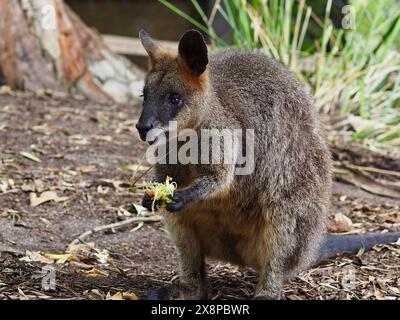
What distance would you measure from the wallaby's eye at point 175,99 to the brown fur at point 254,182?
0.10 ft

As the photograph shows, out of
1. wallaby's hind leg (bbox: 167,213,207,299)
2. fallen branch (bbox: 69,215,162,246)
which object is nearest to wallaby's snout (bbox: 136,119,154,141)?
wallaby's hind leg (bbox: 167,213,207,299)

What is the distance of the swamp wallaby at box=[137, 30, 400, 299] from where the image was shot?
4133 mm

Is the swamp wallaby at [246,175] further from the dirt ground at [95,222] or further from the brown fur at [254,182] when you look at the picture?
the dirt ground at [95,222]

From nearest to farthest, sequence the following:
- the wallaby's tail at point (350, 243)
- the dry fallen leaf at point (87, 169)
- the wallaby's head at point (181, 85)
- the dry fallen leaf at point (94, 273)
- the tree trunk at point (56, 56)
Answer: the wallaby's head at point (181, 85), the dry fallen leaf at point (94, 273), the wallaby's tail at point (350, 243), the dry fallen leaf at point (87, 169), the tree trunk at point (56, 56)

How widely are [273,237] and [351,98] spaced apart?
3.95m

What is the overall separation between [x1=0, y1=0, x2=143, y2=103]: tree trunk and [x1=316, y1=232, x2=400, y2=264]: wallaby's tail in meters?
4.47

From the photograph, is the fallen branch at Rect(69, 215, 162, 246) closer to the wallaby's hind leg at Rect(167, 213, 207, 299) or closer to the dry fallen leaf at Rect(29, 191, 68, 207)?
the dry fallen leaf at Rect(29, 191, 68, 207)

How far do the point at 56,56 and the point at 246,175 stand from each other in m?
4.68

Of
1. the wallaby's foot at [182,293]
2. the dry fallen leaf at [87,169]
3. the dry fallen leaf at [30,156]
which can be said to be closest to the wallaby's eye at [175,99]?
the wallaby's foot at [182,293]

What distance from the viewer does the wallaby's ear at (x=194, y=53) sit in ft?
13.4

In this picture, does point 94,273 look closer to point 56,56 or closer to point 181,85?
point 181,85

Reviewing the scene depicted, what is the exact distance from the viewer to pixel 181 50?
4.12m

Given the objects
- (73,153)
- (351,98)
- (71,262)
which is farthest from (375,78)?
(71,262)

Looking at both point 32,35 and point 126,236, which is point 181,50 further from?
point 32,35
